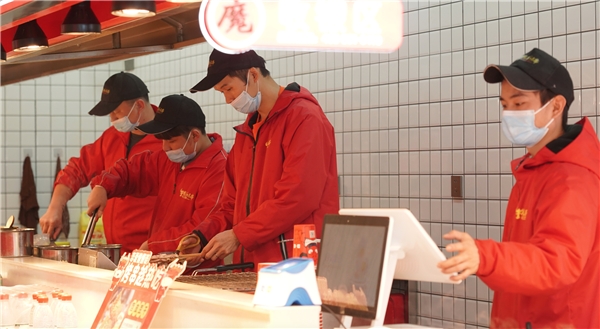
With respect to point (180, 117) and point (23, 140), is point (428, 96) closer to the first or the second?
point (180, 117)

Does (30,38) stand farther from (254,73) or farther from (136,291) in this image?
(136,291)

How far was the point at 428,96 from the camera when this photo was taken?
195 inches

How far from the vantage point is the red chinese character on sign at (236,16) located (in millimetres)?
3236

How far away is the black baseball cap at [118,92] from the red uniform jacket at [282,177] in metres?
1.30

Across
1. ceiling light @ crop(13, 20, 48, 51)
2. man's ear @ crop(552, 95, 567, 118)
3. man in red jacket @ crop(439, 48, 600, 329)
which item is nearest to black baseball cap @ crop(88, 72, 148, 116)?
ceiling light @ crop(13, 20, 48, 51)

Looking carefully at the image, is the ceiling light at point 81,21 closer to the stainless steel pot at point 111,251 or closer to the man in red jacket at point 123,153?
the stainless steel pot at point 111,251

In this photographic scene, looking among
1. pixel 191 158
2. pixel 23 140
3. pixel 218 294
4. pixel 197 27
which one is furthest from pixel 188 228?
pixel 23 140

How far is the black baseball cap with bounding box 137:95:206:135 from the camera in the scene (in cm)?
461

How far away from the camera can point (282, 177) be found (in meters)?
3.69

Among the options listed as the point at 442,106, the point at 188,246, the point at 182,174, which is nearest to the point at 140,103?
the point at 182,174

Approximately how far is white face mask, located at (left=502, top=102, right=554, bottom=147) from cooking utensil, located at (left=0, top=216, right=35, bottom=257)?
9.82 feet

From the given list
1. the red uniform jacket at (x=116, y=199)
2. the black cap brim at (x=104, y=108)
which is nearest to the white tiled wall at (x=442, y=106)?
the red uniform jacket at (x=116, y=199)

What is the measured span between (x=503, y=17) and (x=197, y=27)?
172 cm

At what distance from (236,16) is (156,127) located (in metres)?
1.54
